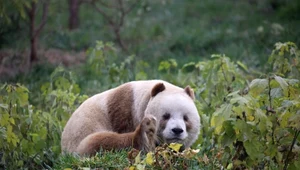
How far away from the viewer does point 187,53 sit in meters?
11.7

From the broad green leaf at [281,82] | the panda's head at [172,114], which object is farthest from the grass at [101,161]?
the broad green leaf at [281,82]

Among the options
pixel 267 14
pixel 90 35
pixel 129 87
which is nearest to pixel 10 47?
pixel 90 35

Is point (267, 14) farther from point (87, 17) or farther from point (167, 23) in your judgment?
point (87, 17)

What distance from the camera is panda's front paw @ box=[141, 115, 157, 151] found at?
16.4 feet

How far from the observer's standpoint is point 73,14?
1366 cm

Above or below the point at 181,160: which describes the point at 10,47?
above

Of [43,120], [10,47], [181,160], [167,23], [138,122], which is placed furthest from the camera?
[167,23]

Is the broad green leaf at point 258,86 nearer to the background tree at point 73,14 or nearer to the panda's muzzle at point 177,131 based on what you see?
the panda's muzzle at point 177,131

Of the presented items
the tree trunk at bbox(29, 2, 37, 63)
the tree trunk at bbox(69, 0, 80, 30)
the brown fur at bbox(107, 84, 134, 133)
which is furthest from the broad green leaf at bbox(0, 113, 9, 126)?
the tree trunk at bbox(69, 0, 80, 30)

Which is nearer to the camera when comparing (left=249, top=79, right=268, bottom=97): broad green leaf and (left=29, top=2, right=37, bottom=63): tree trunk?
(left=249, top=79, right=268, bottom=97): broad green leaf

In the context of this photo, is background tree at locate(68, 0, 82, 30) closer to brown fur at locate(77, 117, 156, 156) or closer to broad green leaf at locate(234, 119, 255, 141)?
brown fur at locate(77, 117, 156, 156)

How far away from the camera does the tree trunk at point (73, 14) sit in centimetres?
1330

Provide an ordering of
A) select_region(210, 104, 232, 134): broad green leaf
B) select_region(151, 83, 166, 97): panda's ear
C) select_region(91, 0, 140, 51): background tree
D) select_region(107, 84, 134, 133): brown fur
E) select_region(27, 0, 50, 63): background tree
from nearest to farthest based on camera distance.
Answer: select_region(210, 104, 232, 134): broad green leaf
select_region(151, 83, 166, 97): panda's ear
select_region(107, 84, 134, 133): brown fur
select_region(27, 0, 50, 63): background tree
select_region(91, 0, 140, 51): background tree

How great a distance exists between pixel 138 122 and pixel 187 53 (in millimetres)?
6421
